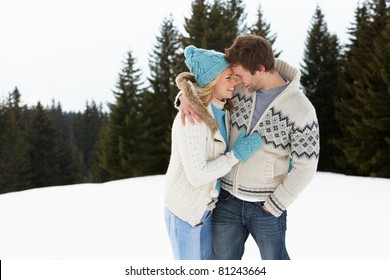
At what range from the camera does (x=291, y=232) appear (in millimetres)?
4762

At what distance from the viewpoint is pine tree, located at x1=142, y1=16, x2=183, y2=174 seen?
18.0m

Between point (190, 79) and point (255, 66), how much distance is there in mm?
382

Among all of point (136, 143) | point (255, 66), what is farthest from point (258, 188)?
point (136, 143)

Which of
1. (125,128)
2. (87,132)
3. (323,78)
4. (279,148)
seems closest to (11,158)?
(125,128)

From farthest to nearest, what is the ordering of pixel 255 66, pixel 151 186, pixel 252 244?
pixel 151 186 → pixel 252 244 → pixel 255 66

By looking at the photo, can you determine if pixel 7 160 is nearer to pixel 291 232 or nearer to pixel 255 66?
pixel 291 232

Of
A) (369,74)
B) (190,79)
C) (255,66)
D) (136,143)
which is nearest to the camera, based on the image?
(255,66)

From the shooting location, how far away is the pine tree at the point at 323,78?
1814 cm

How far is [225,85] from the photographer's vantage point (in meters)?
2.18

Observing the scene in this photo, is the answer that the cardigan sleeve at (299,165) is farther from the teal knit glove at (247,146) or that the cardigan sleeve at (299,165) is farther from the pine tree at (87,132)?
the pine tree at (87,132)

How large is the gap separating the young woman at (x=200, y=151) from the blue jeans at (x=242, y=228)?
0.09 metres

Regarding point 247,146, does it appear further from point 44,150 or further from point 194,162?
point 44,150

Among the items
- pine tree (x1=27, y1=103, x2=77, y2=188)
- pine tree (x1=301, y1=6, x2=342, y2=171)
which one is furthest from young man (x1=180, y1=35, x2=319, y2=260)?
pine tree (x1=27, y1=103, x2=77, y2=188)

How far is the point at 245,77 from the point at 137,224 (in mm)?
3518
